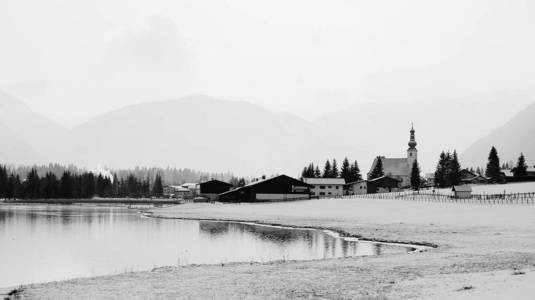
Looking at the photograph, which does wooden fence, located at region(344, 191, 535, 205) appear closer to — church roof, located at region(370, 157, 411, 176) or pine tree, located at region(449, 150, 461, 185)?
pine tree, located at region(449, 150, 461, 185)

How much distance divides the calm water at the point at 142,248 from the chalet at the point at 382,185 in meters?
98.6

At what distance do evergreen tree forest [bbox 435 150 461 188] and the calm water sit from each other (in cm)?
9517

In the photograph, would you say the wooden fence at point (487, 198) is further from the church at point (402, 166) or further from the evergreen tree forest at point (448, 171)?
the church at point (402, 166)

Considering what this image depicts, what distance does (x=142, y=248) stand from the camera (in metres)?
47.1

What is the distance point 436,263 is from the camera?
29.1 metres

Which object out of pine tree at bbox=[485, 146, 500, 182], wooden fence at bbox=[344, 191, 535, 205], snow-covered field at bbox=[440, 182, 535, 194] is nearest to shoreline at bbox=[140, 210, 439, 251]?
wooden fence at bbox=[344, 191, 535, 205]

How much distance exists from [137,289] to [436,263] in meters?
14.7

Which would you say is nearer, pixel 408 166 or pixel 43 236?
pixel 43 236

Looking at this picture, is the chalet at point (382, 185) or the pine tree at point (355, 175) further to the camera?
the pine tree at point (355, 175)

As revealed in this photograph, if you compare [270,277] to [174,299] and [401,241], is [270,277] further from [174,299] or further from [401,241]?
[401,241]

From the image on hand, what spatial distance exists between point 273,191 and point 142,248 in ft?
329

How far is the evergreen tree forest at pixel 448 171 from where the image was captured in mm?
150875

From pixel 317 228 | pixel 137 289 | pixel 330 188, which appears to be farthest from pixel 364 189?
pixel 137 289

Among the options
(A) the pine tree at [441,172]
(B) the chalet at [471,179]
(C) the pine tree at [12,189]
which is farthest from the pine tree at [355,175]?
(C) the pine tree at [12,189]
